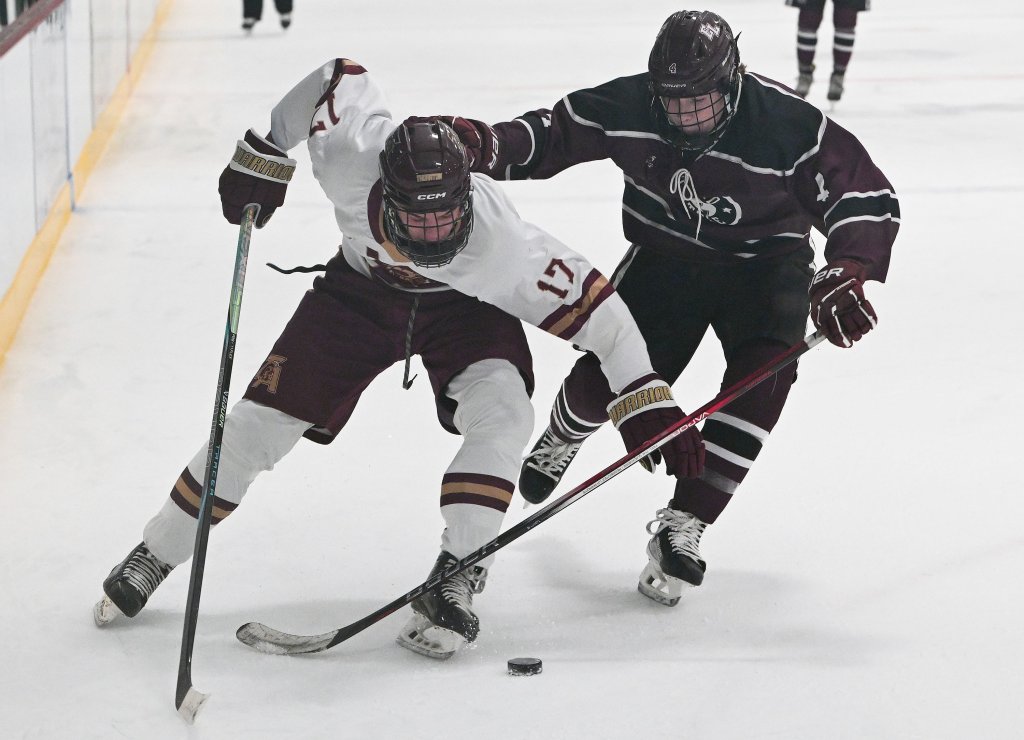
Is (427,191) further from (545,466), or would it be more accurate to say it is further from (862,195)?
(545,466)

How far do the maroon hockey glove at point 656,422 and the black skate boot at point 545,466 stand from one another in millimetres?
558

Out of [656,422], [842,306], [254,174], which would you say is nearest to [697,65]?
[842,306]

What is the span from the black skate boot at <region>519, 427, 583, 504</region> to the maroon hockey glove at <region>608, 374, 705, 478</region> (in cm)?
56

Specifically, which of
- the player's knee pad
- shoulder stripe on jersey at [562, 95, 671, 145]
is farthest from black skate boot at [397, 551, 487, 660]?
shoulder stripe on jersey at [562, 95, 671, 145]

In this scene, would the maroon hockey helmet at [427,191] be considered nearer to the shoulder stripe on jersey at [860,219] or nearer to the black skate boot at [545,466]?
the shoulder stripe on jersey at [860,219]

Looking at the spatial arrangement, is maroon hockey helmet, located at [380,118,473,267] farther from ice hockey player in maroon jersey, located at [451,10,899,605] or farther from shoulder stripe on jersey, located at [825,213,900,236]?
shoulder stripe on jersey, located at [825,213,900,236]

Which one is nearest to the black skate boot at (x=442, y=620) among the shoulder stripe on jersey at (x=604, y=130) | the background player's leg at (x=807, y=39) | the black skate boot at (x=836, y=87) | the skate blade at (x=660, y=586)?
the skate blade at (x=660, y=586)

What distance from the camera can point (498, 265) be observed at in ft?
7.22

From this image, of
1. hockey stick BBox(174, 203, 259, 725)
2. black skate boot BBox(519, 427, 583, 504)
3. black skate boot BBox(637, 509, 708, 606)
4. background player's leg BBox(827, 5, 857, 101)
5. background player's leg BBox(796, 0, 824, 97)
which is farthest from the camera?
background player's leg BBox(827, 5, 857, 101)

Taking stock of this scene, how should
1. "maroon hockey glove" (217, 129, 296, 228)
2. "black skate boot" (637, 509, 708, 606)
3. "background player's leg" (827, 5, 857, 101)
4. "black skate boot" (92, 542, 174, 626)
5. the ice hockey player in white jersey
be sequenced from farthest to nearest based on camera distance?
"background player's leg" (827, 5, 857, 101) → "maroon hockey glove" (217, 129, 296, 228) → "black skate boot" (637, 509, 708, 606) → "black skate boot" (92, 542, 174, 626) → the ice hockey player in white jersey

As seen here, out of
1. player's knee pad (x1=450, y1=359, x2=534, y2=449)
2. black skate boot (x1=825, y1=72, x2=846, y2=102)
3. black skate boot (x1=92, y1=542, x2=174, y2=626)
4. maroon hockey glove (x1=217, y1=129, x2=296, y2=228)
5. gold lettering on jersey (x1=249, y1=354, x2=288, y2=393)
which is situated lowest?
black skate boot (x1=825, y1=72, x2=846, y2=102)

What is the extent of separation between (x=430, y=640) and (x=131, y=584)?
0.51m

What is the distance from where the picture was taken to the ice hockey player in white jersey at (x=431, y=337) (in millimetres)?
2135

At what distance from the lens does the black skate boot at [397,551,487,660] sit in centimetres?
218
